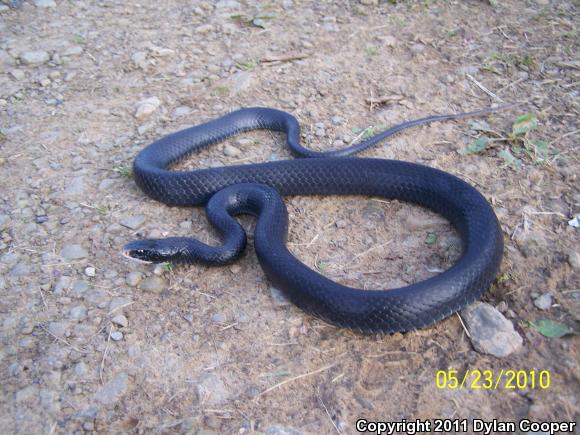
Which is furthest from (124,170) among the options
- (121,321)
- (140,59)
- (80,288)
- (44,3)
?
(44,3)

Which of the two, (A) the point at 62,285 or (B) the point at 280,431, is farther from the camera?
(A) the point at 62,285

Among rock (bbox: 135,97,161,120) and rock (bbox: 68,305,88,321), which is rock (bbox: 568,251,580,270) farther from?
rock (bbox: 135,97,161,120)

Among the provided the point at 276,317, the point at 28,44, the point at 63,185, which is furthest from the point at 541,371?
the point at 28,44

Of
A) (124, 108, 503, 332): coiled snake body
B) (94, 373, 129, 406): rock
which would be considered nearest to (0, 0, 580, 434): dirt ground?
(94, 373, 129, 406): rock

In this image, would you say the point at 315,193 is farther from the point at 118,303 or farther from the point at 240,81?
the point at 240,81

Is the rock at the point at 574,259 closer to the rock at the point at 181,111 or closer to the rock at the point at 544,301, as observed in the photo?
the rock at the point at 544,301

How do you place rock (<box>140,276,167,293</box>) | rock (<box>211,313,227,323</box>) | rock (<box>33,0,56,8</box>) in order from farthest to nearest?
rock (<box>33,0,56,8</box>) → rock (<box>140,276,167,293</box>) → rock (<box>211,313,227,323</box>)
